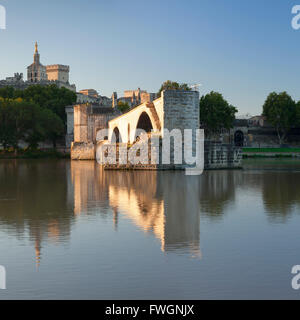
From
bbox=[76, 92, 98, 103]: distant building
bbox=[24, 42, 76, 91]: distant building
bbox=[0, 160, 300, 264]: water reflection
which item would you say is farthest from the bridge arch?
bbox=[24, 42, 76, 91]: distant building

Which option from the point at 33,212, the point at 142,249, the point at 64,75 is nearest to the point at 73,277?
the point at 142,249

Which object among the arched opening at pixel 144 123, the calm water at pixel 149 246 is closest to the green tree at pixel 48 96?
the arched opening at pixel 144 123

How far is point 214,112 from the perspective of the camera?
67.2 metres

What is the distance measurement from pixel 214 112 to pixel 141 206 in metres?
54.8

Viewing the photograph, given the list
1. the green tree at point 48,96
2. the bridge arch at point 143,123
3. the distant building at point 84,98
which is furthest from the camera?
the distant building at point 84,98

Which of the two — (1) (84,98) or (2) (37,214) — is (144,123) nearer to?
(2) (37,214)

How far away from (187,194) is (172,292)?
34.4 ft

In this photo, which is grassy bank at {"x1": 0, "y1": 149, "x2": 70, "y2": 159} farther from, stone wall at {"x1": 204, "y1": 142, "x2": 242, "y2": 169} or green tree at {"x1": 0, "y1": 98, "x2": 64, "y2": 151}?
stone wall at {"x1": 204, "y1": 142, "x2": 242, "y2": 169}

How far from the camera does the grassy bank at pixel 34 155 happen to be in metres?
56.7

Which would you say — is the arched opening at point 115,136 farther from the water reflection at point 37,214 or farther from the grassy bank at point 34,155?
the water reflection at point 37,214

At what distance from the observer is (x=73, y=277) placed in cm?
676

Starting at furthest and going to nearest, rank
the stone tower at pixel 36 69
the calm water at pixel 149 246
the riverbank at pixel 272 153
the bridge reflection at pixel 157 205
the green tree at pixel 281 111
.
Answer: the stone tower at pixel 36 69 → the green tree at pixel 281 111 → the riverbank at pixel 272 153 → the bridge reflection at pixel 157 205 → the calm water at pixel 149 246

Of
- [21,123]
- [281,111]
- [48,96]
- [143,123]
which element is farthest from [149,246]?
[48,96]

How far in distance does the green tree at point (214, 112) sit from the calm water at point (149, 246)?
51.9 metres
